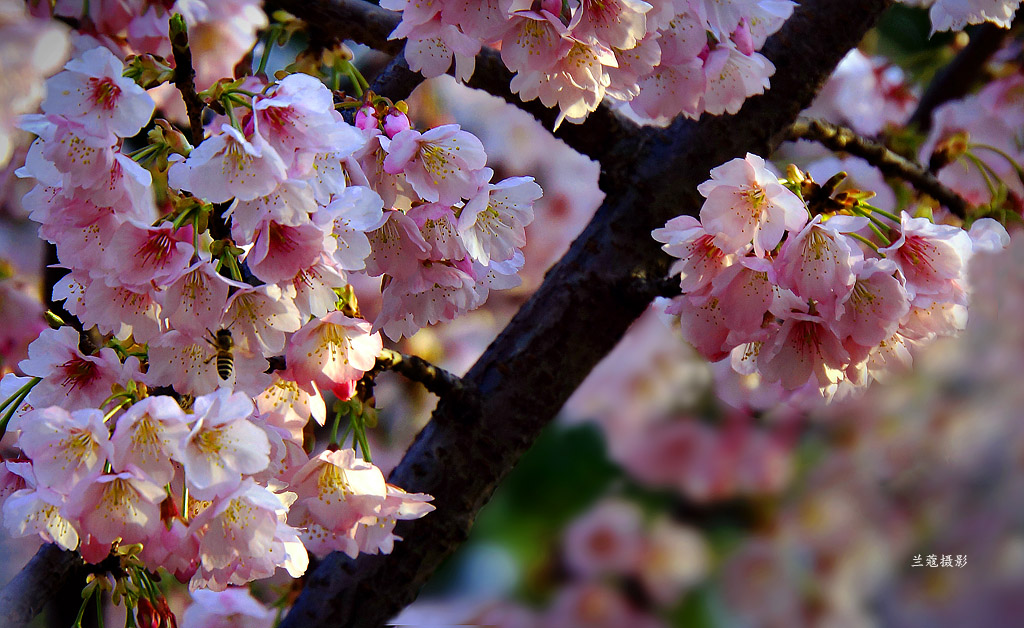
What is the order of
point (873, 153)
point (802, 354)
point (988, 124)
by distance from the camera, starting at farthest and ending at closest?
point (988, 124) < point (873, 153) < point (802, 354)

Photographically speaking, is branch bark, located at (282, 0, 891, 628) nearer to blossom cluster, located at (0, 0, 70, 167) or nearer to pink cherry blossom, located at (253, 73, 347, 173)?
pink cherry blossom, located at (253, 73, 347, 173)

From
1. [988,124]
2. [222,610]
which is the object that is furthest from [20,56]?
[988,124]

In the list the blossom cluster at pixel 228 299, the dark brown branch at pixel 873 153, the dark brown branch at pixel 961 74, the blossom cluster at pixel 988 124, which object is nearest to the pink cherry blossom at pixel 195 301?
the blossom cluster at pixel 228 299

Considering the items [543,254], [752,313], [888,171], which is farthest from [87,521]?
[543,254]

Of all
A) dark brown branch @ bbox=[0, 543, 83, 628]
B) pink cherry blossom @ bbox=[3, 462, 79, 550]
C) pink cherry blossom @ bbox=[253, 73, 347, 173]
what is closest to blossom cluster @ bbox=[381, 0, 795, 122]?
pink cherry blossom @ bbox=[253, 73, 347, 173]

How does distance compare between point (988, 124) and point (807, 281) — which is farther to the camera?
point (988, 124)

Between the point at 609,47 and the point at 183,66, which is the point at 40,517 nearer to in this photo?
the point at 183,66

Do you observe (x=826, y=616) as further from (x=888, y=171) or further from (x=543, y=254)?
(x=543, y=254)
